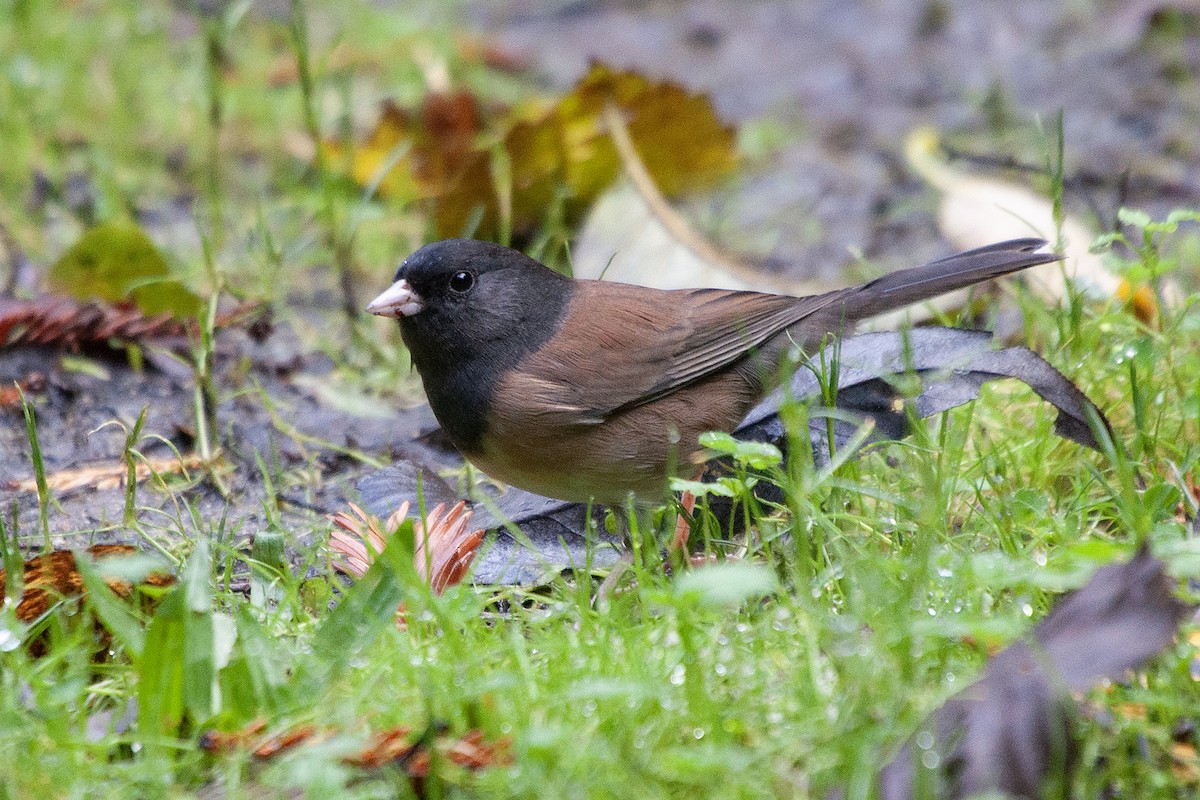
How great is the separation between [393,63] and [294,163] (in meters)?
1.01

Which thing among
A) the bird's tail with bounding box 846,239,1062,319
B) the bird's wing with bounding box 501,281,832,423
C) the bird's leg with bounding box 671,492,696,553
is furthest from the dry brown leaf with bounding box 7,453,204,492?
the bird's tail with bounding box 846,239,1062,319

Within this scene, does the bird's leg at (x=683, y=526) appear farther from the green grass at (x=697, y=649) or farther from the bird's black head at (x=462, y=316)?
the bird's black head at (x=462, y=316)

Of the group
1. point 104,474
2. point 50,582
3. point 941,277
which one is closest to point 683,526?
point 941,277

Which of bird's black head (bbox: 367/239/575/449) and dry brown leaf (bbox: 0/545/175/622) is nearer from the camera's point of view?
dry brown leaf (bbox: 0/545/175/622)

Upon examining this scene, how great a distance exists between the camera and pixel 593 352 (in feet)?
11.1

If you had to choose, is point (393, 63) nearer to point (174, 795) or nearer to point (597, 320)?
point (597, 320)

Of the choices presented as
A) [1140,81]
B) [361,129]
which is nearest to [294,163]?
[361,129]

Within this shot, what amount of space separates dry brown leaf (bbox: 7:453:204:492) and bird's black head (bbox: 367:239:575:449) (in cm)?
69

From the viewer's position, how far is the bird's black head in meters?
3.31

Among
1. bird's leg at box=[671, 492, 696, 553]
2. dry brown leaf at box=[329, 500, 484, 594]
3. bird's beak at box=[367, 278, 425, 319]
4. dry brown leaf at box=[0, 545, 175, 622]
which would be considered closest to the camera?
dry brown leaf at box=[0, 545, 175, 622]

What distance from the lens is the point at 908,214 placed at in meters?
5.26

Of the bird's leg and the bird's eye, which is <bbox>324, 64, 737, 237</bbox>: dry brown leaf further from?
the bird's leg

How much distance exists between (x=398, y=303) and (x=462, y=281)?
19 centimetres

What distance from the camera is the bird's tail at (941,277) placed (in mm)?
3367
